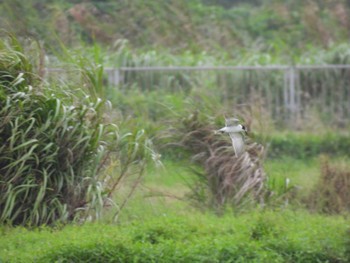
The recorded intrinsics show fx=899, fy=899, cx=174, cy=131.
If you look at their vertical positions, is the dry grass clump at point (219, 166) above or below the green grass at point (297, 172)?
above

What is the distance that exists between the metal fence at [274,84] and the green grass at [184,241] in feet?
25.0

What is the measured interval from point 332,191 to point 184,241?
132 inches

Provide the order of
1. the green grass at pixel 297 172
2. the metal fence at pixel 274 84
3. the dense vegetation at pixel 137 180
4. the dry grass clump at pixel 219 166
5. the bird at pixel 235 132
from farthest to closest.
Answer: the metal fence at pixel 274 84 → the green grass at pixel 297 172 → the dry grass clump at pixel 219 166 → the dense vegetation at pixel 137 180 → the bird at pixel 235 132

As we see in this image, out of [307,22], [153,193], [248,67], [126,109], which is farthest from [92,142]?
[307,22]

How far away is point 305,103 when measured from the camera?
1675 centimetres

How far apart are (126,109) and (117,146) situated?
475 cm

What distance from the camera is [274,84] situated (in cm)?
1670

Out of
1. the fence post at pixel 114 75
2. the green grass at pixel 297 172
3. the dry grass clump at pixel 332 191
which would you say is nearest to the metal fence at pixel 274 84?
the fence post at pixel 114 75

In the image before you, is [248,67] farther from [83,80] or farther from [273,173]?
[83,80]

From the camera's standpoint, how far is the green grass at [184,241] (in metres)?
7.52

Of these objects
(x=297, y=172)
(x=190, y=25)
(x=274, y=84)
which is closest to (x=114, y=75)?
(x=274, y=84)

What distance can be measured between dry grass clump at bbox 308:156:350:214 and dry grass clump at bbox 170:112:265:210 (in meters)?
0.99

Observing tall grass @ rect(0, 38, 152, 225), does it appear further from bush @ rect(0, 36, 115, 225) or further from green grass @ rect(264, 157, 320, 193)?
green grass @ rect(264, 157, 320, 193)

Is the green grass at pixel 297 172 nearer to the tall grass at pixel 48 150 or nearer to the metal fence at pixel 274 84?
the metal fence at pixel 274 84
